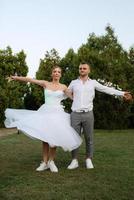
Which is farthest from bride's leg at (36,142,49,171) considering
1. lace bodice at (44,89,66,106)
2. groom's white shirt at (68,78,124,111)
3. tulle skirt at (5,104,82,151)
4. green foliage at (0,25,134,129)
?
green foliage at (0,25,134,129)

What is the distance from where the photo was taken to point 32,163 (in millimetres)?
10516

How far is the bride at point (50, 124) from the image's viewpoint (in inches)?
350

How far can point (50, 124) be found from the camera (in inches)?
356

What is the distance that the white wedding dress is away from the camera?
8860 millimetres

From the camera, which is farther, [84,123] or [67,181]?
[84,123]

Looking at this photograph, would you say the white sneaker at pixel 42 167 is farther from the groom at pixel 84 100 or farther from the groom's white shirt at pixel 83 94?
the groom's white shirt at pixel 83 94

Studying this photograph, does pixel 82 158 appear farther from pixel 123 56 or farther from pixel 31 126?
pixel 123 56

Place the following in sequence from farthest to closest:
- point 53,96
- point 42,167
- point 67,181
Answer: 1. point 53,96
2. point 42,167
3. point 67,181

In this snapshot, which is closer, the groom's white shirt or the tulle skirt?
the tulle skirt

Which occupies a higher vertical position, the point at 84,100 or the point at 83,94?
the point at 83,94

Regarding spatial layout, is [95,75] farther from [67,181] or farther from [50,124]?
[67,181]

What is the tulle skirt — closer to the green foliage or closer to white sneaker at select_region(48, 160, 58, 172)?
white sneaker at select_region(48, 160, 58, 172)

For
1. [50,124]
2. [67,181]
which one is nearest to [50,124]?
[50,124]

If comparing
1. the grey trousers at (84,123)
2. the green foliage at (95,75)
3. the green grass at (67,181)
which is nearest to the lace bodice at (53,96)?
the grey trousers at (84,123)
